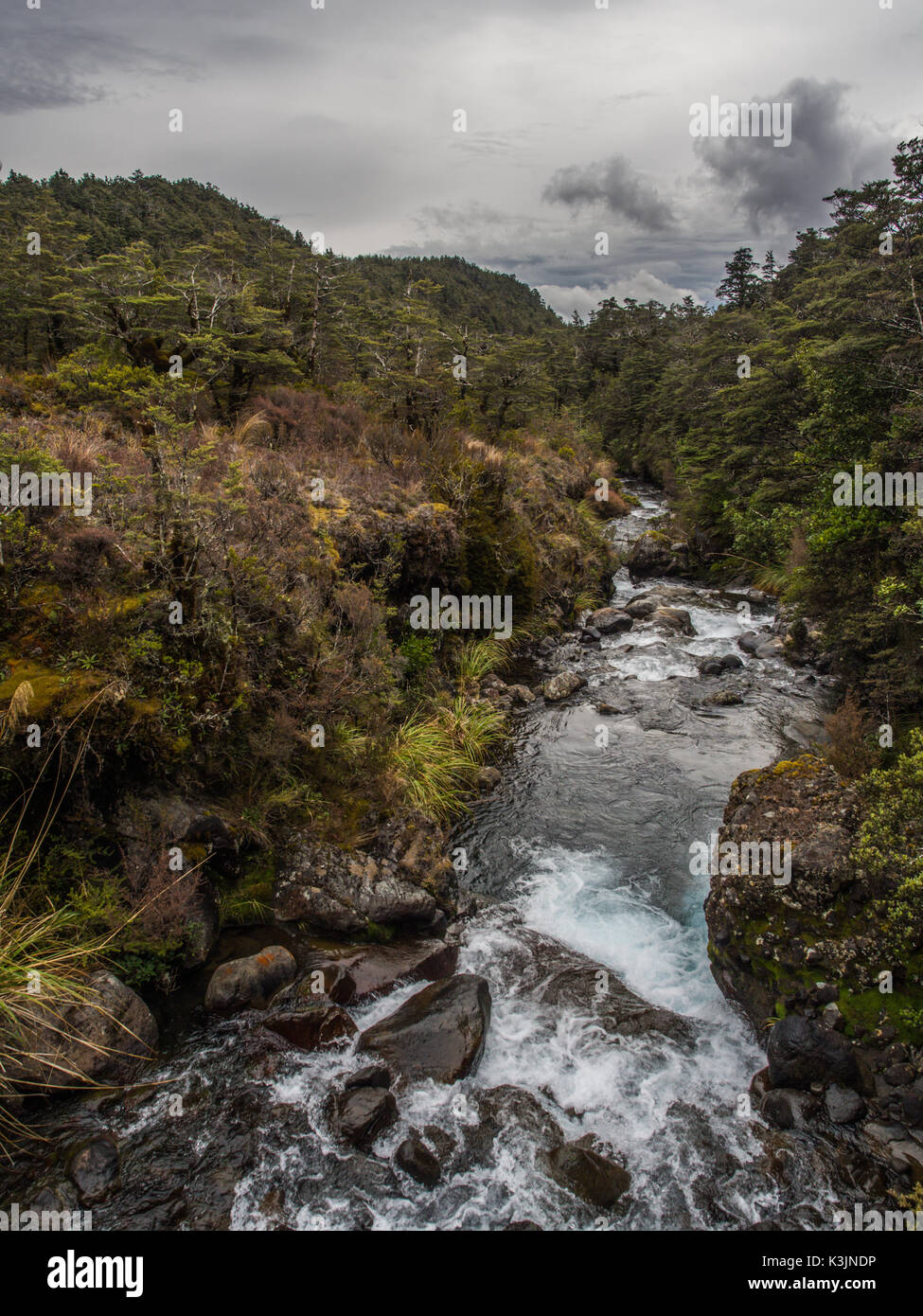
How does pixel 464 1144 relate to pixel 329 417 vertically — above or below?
below

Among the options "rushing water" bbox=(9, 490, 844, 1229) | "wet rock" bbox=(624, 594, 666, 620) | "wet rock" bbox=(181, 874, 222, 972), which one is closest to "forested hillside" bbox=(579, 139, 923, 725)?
"wet rock" bbox=(624, 594, 666, 620)

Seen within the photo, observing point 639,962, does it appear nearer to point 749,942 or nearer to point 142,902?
point 749,942

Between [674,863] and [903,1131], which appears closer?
[903,1131]

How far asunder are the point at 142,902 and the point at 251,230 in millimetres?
90622

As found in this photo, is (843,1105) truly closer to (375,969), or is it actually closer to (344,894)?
(375,969)

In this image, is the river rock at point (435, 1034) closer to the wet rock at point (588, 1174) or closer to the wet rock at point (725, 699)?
the wet rock at point (588, 1174)

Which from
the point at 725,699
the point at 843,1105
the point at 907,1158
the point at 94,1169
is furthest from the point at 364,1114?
the point at 725,699

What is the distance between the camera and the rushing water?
16.5ft

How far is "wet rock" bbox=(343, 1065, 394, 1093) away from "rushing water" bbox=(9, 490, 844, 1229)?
0.21 metres

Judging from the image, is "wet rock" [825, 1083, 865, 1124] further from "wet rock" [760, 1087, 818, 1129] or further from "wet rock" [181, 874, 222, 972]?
"wet rock" [181, 874, 222, 972]

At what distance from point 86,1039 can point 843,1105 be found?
276 inches

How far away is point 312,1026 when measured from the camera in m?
6.32
